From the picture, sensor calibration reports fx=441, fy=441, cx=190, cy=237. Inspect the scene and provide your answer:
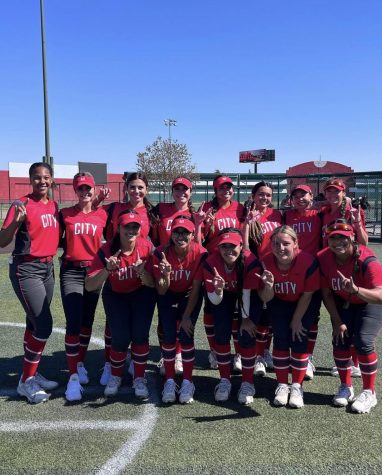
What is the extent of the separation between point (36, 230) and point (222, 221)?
1.87 m

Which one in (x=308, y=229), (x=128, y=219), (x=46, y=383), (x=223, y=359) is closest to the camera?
Answer: (x=128, y=219)

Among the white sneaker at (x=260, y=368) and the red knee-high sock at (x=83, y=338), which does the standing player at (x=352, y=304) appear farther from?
the red knee-high sock at (x=83, y=338)

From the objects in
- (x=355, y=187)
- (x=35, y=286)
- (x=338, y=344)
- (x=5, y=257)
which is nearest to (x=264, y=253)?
(x=338, y=344)

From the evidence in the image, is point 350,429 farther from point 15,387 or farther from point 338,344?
point 15,387

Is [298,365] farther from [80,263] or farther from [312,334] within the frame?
[80,263]

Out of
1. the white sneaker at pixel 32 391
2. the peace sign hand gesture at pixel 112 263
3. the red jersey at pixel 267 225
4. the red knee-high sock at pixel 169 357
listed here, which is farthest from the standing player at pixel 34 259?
the red jersey at pixel 267 225

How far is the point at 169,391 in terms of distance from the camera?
12.9 feet

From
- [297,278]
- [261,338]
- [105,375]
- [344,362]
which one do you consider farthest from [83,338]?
[344,362]

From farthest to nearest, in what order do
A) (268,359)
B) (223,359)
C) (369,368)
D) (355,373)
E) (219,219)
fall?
(268,359)
(219,219)
(355,373)
(223,359)
(369,368)

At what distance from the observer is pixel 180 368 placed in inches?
181

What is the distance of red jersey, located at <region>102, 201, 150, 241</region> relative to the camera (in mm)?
4402

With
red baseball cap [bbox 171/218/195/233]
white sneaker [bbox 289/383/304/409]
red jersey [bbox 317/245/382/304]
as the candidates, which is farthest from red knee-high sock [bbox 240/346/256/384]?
red baseball cap [bbox 171/218/195/233]

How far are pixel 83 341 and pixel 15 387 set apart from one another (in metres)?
0.75

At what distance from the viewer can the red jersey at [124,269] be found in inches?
153
